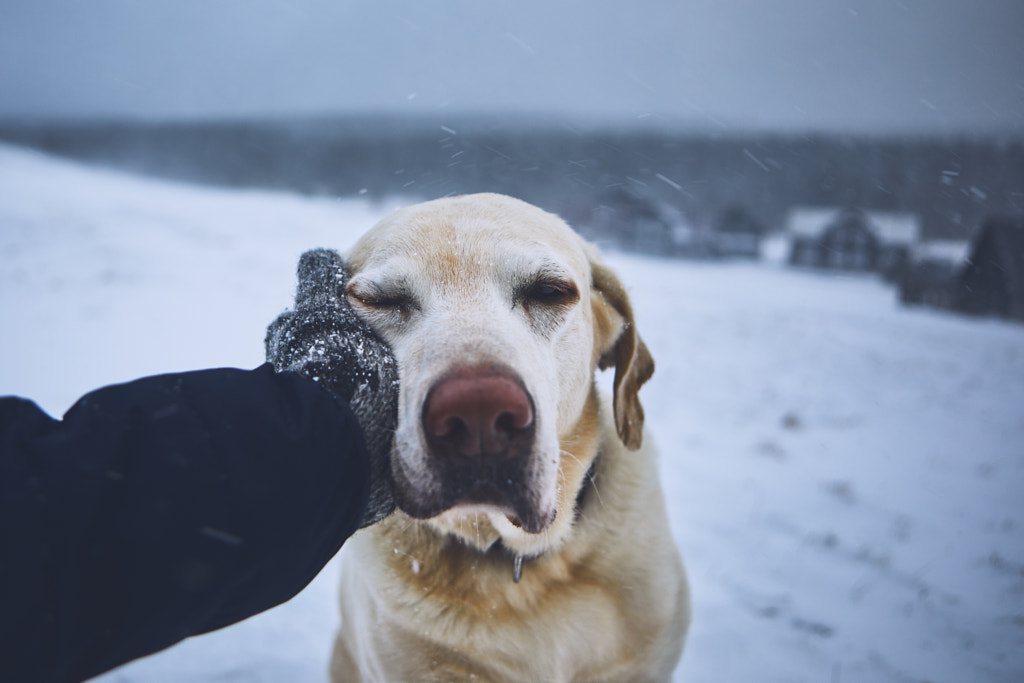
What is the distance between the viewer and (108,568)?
99cm

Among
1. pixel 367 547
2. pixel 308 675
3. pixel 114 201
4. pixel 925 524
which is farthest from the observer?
pixel 114 201

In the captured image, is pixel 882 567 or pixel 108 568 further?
pixel 882 567

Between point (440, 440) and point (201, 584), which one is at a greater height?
point (440, 440)

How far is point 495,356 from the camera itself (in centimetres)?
149

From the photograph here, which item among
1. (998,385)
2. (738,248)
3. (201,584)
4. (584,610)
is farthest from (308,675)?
(738,248)

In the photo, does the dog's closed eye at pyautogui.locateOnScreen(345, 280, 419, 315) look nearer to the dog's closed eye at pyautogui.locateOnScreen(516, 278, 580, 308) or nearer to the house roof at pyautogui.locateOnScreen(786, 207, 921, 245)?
the dog's closed eye at pyautogui.locateOnScreen(516, 278, 580, 308)

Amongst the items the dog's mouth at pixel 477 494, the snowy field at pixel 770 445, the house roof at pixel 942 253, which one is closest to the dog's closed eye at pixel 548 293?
the dog's mouth at pixel 477 494

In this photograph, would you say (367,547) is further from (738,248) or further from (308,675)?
(738,248)

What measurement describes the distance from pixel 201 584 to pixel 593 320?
5.63ft

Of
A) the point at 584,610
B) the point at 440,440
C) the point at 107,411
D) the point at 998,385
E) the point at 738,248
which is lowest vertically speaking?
the point at 738,248

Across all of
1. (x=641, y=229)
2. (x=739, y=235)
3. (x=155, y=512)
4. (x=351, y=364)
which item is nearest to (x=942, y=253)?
(x=739, y=235)

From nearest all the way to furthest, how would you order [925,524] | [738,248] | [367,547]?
[367,547]
[925,524]
[738,248]

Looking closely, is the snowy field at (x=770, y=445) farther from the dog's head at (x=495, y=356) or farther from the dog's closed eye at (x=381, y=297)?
the dog's closed eye at (x=381, y=297)

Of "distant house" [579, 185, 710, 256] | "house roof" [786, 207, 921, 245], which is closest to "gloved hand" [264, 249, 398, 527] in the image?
"distant house" [579, 185, 710, 256]
